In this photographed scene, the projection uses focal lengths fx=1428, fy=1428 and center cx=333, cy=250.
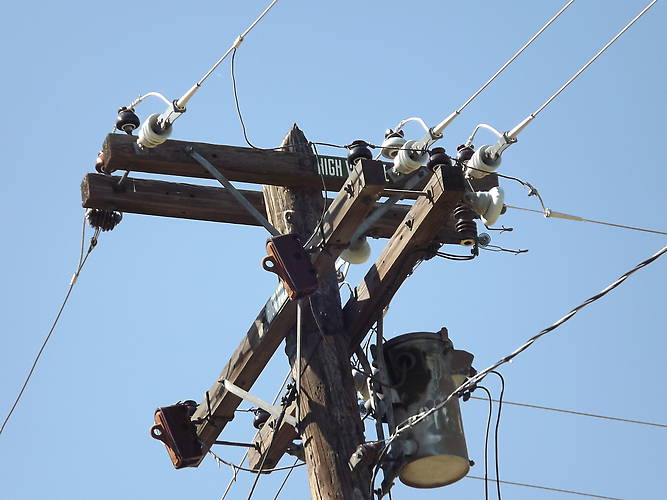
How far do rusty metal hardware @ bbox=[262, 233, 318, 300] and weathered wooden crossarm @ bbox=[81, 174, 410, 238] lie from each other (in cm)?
112

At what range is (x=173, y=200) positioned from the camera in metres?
9.07

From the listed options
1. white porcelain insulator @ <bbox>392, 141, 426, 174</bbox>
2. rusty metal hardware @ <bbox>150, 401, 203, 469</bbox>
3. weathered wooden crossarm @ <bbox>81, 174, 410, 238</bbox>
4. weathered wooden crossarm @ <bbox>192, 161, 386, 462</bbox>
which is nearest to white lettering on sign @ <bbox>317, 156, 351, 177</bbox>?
weathered wooden crossarm @ <bbox>81, 174, 410, 238</bbox>

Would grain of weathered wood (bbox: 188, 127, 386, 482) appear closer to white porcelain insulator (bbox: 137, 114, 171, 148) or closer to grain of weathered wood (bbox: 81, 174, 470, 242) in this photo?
grain of weathered wood (bbox: 81, 174, 470, 242)

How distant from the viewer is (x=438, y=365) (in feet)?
26.8

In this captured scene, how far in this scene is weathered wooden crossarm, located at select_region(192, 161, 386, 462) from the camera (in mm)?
7727

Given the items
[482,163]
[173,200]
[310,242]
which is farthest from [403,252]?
[173,200]

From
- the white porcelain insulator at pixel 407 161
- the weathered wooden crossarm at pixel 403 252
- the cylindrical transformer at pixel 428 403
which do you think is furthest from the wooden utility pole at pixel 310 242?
the cylindrical transformer at pixel 428 403

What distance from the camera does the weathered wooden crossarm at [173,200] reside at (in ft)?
28.9

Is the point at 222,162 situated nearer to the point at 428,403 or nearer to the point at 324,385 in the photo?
the point at 324,385

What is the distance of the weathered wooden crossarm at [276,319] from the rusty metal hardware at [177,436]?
126mm

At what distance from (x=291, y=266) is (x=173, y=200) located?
1.58 meters

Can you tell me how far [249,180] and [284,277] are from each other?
1061mm

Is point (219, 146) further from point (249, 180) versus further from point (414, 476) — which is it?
point (414, 476)

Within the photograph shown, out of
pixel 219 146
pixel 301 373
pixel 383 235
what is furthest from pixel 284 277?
pixel 383 235
